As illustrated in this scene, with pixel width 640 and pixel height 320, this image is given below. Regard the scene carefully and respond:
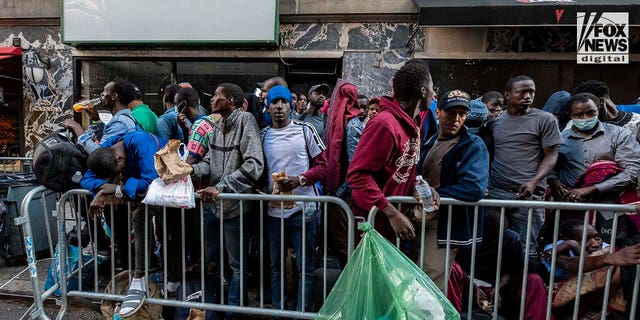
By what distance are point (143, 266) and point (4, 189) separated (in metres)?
2.76

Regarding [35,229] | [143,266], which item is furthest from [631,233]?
[35,229]

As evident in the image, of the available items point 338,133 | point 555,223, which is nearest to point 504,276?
point 555,223

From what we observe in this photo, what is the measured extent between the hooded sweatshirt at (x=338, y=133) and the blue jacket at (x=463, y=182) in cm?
111

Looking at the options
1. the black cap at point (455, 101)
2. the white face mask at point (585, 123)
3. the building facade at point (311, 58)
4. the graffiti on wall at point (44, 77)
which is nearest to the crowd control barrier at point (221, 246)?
the black cap at point (455, 101)

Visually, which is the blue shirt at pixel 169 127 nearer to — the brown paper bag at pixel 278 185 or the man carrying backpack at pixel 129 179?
the man carrying backpack at pixel 129 179

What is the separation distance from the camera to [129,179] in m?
3.26

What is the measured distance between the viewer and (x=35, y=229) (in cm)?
504

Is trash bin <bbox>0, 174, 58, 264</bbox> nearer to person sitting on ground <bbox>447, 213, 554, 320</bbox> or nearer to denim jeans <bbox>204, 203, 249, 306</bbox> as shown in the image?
denim jeans <bbox>204, 203, 249, 306</bbox>

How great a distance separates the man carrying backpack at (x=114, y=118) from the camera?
3775 mm

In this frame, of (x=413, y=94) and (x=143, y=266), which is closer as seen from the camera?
(x=413, y=94)

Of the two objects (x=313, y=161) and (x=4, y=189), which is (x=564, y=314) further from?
(x=4, y=189)

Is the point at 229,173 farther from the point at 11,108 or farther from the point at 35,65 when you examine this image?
the point at 11,108

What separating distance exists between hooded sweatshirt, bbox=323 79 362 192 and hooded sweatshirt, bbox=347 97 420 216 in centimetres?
102

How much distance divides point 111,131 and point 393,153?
2.53 metres
